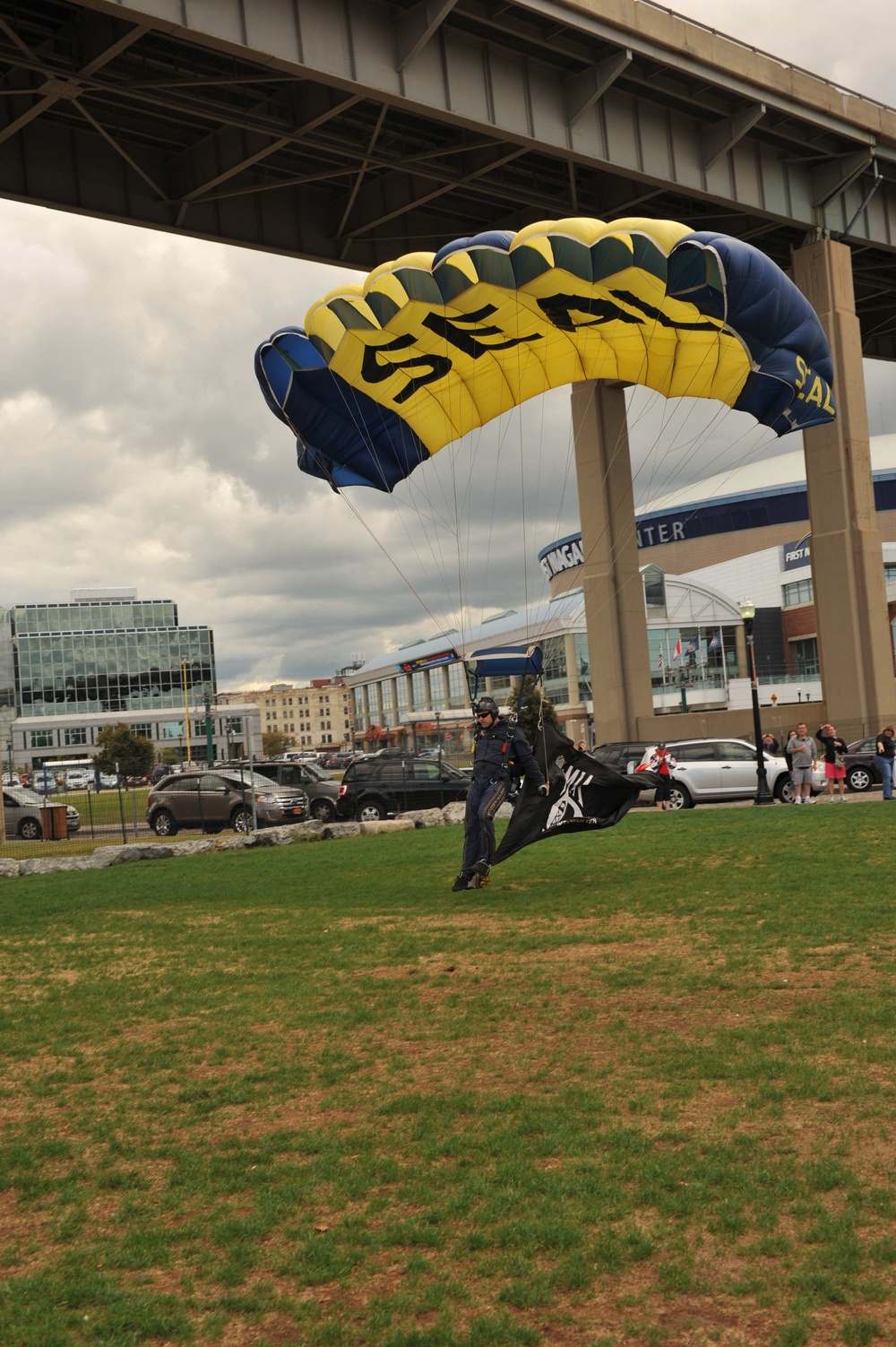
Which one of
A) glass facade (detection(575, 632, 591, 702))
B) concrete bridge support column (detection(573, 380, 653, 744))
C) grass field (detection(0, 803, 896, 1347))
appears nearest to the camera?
grass field (detection(0, 803, 896, 1347))

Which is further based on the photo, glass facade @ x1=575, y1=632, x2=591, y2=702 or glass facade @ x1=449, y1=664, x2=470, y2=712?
glass facade @ x1=449, y1=664, x2=470, y2=712

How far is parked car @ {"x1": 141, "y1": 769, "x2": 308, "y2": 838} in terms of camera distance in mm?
25484

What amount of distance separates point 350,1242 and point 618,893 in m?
7.89

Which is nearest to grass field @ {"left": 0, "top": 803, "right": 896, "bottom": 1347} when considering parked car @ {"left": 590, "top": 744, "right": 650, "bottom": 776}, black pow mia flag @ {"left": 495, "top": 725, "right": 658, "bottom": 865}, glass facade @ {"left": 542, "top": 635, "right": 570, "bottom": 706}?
black pow mia flag @ {"left": 495, "top": 725, "right": 658, "bottom": 865}

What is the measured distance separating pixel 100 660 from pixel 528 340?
116 meters

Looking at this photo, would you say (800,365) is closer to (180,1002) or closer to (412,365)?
(412,365)

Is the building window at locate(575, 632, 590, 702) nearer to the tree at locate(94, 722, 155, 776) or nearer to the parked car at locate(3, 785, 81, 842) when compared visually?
the tree at locate(94, 722, 155, 776)

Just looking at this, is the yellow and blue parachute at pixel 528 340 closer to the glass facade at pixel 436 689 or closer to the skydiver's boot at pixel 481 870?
the skydiver's boot at pixel 481 870

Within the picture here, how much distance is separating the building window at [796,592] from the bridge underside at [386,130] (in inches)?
1971

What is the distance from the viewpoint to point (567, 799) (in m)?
12.8

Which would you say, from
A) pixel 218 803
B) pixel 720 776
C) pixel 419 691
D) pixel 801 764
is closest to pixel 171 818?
pixel 218 803

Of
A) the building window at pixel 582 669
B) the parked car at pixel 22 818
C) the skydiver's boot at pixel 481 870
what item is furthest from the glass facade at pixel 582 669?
the skydiver's boot at pixel 481 870

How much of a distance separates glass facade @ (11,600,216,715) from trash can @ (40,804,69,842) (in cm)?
9009

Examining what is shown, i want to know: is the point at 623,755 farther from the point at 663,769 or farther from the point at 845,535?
the point at 845,535
